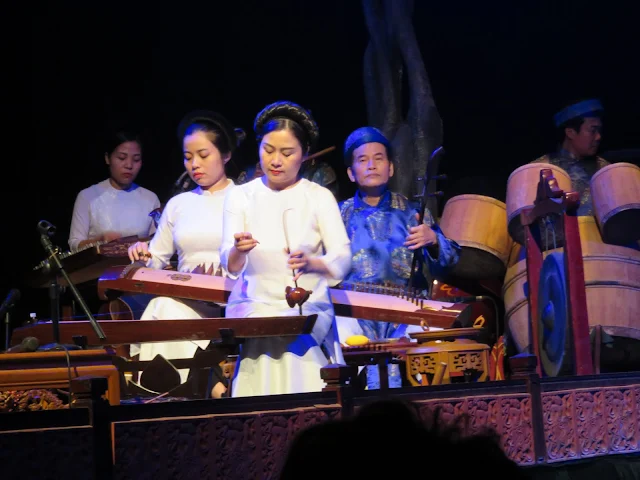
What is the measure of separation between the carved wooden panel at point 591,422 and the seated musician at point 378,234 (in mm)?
1246

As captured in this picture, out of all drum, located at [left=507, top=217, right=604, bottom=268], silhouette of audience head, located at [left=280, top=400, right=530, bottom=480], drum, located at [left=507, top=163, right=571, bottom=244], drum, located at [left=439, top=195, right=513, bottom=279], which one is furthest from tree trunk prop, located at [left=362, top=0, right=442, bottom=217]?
silhouette of audience head, located at [left=280, top=400, right=530, bottom=480]

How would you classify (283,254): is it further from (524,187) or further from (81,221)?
(524,187)

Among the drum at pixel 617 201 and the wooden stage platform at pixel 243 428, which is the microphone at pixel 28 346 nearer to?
the wooden stage platform at pixel 243 428

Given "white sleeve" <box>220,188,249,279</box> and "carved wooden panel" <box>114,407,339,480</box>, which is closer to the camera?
"carved wooden panel" <box>114,407,339,480</box>

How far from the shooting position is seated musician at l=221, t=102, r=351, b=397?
3809 mm

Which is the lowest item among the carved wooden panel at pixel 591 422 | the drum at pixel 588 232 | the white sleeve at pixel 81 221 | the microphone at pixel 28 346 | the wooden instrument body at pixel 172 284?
the carved wooden panel at pixel 591 422

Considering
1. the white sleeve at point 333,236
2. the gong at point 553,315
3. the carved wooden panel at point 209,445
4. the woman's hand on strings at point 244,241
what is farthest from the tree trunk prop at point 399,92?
the carved wooden panel at point 209,445

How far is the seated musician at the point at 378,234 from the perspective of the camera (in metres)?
5.22

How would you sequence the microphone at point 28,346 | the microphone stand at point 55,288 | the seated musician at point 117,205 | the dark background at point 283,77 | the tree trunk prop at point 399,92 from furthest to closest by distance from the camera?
the tree trunk prop at point 399,92
the dark background at point 283,77
the seated musician at point 117,205
the microphone stand at point 55,288
the microphone at point 28,346

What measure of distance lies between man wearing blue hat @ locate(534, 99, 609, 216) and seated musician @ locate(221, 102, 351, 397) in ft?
9.79

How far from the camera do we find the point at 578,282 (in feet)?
15.5

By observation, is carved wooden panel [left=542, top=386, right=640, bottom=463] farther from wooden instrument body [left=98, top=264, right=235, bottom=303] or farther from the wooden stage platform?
wooden instrument body [left=98, top=264, right=235, bottom=303]

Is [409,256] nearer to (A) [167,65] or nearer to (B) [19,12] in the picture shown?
(A) [167,65]

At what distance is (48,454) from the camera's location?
281 centimetres
